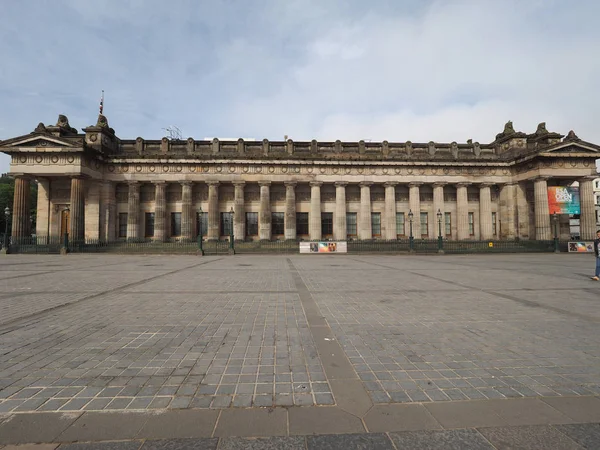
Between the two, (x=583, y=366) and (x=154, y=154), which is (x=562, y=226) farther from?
(x=154, y=154)

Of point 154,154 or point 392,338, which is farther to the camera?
point 154,154

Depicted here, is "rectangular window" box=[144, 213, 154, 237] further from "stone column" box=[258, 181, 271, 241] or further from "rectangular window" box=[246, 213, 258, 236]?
"stone column" box=[258, 181, 271, 241]

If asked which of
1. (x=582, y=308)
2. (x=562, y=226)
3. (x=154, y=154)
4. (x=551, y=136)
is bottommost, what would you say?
(x=582, y=308)

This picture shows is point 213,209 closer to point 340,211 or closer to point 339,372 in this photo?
point 340,211

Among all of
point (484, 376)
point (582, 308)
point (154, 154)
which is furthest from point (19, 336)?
point (154, 154)

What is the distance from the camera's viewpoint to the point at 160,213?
3173cm

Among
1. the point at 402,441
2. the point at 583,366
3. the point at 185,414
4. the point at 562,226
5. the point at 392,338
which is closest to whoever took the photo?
the point at 402,441

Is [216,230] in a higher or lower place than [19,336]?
higher

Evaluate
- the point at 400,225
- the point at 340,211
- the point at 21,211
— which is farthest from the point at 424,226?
the point at 21,211

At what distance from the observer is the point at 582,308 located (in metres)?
6.16

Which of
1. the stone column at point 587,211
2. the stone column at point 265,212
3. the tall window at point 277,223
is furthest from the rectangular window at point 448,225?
the stone column at point 265,212

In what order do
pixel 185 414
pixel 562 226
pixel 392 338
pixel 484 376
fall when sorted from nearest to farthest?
pixel 185 414 → pixel 484 376 → pixel 392 338 → pixel 562 226

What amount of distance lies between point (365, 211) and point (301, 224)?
24.7 ft

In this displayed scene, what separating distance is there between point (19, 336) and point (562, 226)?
45.9 meters
